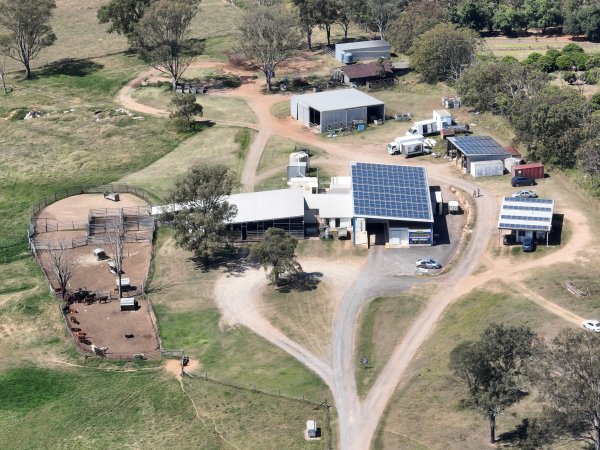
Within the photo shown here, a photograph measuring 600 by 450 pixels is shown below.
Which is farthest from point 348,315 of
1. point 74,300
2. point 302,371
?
point 74,300

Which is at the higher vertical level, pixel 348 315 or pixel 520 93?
pixel 520 93

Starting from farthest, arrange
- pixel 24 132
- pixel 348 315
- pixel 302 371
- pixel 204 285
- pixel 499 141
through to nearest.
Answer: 1. pixel 24 132
2. pixel 499 141
3. pixel 204 285
4. pixel 348 315
5. pixel 302 371

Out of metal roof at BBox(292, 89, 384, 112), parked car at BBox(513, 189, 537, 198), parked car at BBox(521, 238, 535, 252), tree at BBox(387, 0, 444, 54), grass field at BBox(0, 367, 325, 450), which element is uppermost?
tree at BBox(387, 0, 444, 54)

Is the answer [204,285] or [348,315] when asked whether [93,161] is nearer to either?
[204,285]

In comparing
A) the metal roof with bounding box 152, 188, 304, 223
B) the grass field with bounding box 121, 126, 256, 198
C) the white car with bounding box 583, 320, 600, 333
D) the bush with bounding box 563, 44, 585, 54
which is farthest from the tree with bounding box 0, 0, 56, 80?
the white car with bounding box 583, 320, 600, 333

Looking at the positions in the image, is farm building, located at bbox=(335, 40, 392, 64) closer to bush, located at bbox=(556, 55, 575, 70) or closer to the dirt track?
bush, located at bbox=(556, 55, 575, 70)

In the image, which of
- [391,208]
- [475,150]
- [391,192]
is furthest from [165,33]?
[391,208]
